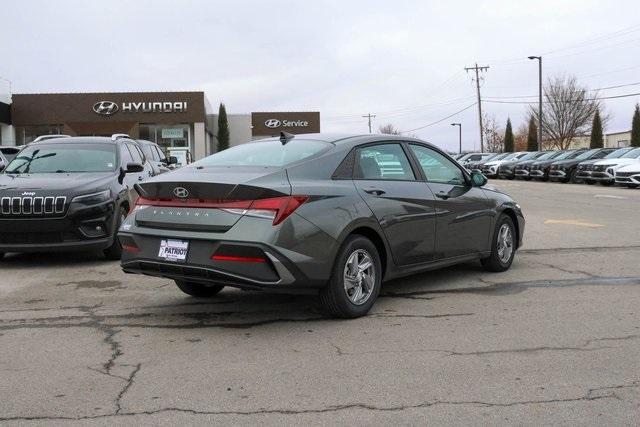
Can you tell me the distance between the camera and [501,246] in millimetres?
7539

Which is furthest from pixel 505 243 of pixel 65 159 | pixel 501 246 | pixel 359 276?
pixel 65 159

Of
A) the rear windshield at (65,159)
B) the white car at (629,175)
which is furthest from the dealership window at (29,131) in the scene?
the rear windshield at (65,159)

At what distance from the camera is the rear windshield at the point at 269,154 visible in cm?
554

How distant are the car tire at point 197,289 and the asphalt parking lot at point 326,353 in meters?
0.14

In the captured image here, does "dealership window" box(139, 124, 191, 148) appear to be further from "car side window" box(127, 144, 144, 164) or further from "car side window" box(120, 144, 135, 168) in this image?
"car side window" box(120, 144, 135, 168)

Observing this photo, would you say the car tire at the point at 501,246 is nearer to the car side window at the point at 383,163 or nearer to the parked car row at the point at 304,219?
the parked car row at the point at 304,219

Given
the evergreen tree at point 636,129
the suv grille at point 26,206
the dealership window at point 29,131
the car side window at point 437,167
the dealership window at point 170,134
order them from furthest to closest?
the evergreen tree at point 636,129
the dealership window at point 170,134
the dealership window at point 29,131
the suv grille at point 26,206
the car side window at point 437,167

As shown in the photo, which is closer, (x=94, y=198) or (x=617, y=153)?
(x=94, y=198)

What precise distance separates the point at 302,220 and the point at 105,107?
41.3 metres

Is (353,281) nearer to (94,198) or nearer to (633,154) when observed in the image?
(94,198)

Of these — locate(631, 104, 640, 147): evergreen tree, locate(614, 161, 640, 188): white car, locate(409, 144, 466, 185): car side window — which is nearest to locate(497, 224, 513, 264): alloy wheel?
locate(409, 144, 466, 185): car side window

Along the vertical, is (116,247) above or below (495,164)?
below

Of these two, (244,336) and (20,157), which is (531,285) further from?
(20,157)

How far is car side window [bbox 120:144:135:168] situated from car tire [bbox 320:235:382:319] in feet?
16.1
